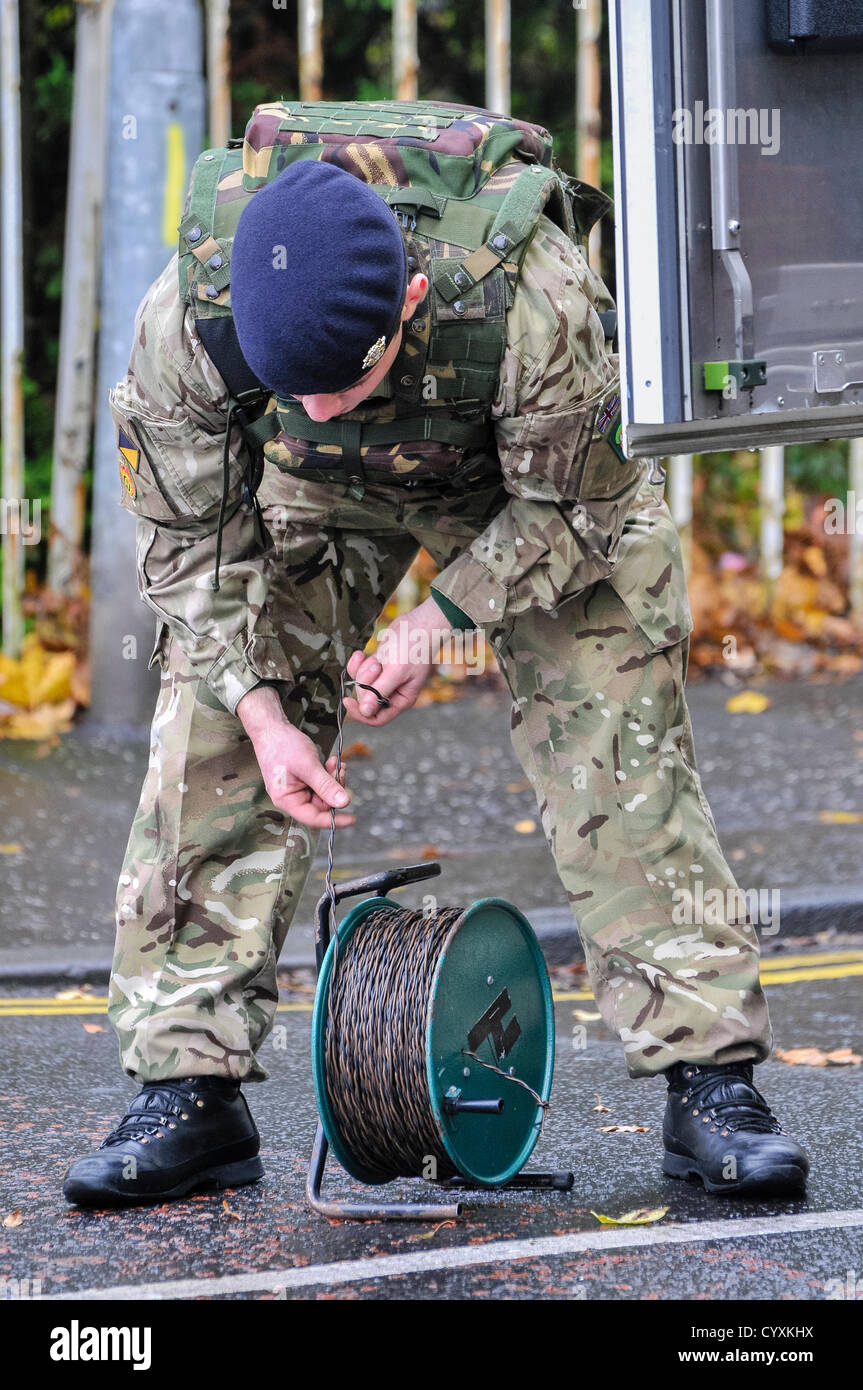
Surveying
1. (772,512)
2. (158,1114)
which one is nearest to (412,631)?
(158,1114)

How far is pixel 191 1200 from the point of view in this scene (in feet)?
10.9

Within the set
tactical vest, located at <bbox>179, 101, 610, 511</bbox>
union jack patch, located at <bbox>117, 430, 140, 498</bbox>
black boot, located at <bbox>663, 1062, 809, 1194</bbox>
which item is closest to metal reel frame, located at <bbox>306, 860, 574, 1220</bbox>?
black boot, located at <bbox>663, 1062, 809, 1194</bbox>

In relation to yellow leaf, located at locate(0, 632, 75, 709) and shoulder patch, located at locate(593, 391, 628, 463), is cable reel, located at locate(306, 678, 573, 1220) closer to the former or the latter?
shoulder patch, located at locate(593, 391, 628, 463)

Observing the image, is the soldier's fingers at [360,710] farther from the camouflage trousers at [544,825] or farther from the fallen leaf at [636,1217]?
the fallen leaf at [636,1217]

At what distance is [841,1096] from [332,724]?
4.85ft

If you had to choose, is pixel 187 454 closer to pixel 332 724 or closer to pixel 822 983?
pixel 332 724

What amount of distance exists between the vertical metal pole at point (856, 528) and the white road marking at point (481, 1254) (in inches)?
227

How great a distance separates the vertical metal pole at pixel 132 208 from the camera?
6.94 metres

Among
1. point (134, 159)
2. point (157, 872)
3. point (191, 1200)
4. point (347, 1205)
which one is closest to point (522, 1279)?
point (347, 1205)

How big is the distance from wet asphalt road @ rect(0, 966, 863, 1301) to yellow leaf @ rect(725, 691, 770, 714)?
382 centimetres

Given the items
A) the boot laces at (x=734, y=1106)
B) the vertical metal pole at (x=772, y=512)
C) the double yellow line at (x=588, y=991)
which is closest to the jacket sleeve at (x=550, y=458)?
the boot laces at (x=734, y=1106)

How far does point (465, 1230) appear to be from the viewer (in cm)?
314

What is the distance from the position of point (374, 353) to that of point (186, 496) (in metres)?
0.56

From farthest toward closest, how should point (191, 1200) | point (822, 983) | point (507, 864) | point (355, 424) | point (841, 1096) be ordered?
point (507, 864), point (822, 983), point (841, 1096), point (191, 1200), point (355, 424)
